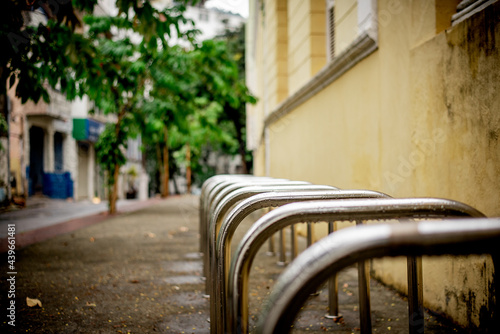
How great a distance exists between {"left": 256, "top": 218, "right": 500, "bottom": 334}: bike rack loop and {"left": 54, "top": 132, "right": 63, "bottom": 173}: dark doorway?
20.8 meters

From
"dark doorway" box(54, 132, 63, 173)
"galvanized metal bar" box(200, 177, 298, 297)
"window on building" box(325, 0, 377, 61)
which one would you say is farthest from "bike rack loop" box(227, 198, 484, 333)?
"dark doorway" box(54, 132, 63, 173)

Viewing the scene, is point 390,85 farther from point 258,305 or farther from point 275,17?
point 275,17

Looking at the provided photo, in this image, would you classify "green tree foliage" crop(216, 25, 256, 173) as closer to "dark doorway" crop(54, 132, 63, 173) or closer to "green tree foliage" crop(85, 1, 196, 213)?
"dark doorway" crop(54, 132, 63, 173)

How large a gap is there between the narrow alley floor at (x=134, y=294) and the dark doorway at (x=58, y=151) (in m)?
14.8

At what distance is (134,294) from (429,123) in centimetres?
285

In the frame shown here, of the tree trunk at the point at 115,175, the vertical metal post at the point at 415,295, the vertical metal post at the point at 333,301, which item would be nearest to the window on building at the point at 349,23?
the vertical metal post at the point at 333,301

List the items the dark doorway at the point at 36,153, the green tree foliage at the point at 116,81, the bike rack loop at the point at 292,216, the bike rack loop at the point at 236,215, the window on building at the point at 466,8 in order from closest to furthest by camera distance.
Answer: the bike rack loop at the point at 292,216 < the bike rack loop at the point at 236,215 < the window on building at the point at 466,8 < the green tree foliage at the point at 116,81 < the dark doorway at the point at 36,153

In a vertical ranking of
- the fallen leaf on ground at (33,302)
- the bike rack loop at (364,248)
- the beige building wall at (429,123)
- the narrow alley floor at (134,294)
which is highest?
the beige building wall at (429,123)

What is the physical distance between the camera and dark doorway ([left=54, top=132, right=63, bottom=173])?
19.8m

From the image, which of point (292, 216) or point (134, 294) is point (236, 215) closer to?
point (292, 216)

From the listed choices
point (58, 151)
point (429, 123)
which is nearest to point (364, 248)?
point (429, 123)

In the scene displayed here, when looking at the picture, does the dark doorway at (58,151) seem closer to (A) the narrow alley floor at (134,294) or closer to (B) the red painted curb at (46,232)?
(B) the red painted curb at (46,232)

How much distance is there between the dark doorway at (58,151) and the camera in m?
19.8

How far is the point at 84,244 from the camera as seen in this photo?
646 cm
